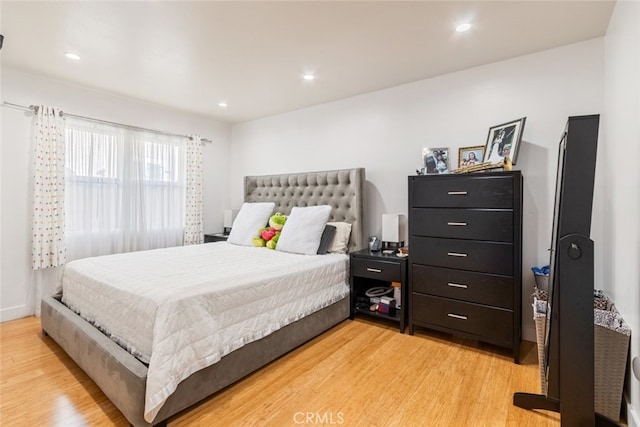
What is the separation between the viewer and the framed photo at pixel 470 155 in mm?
2746

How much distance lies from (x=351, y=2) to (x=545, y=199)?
213cm

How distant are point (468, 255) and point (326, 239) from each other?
1377 millimetres

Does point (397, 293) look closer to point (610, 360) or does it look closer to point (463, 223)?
point (463, 223)

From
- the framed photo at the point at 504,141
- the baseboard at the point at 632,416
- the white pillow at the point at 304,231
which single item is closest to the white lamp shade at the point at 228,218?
the white pillow at the point at 304,231

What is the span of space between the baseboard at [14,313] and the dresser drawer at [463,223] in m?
3.90

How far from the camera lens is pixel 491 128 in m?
2.66

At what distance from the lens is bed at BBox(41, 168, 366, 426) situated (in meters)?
1.53

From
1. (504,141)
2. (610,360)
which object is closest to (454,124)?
(504,141)

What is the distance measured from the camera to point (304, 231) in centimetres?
321

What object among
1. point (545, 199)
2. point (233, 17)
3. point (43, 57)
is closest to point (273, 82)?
point (233, 17)

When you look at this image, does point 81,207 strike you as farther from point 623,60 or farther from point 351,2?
point 623,60

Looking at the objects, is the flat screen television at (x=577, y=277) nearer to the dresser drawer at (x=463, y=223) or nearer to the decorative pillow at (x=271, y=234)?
the dresser drawer at (x=463, y=223)

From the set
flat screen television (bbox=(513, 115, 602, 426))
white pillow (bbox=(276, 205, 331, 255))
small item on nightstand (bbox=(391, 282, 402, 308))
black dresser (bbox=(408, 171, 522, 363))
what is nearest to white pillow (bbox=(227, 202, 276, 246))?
white pillow (bbox=(276, 205, 331, 255))

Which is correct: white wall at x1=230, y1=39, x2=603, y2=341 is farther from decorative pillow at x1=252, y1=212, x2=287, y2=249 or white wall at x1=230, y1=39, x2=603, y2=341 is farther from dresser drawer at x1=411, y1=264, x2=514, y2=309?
decorative pillow at x1=252, y1=212, x2=287, y2=249
